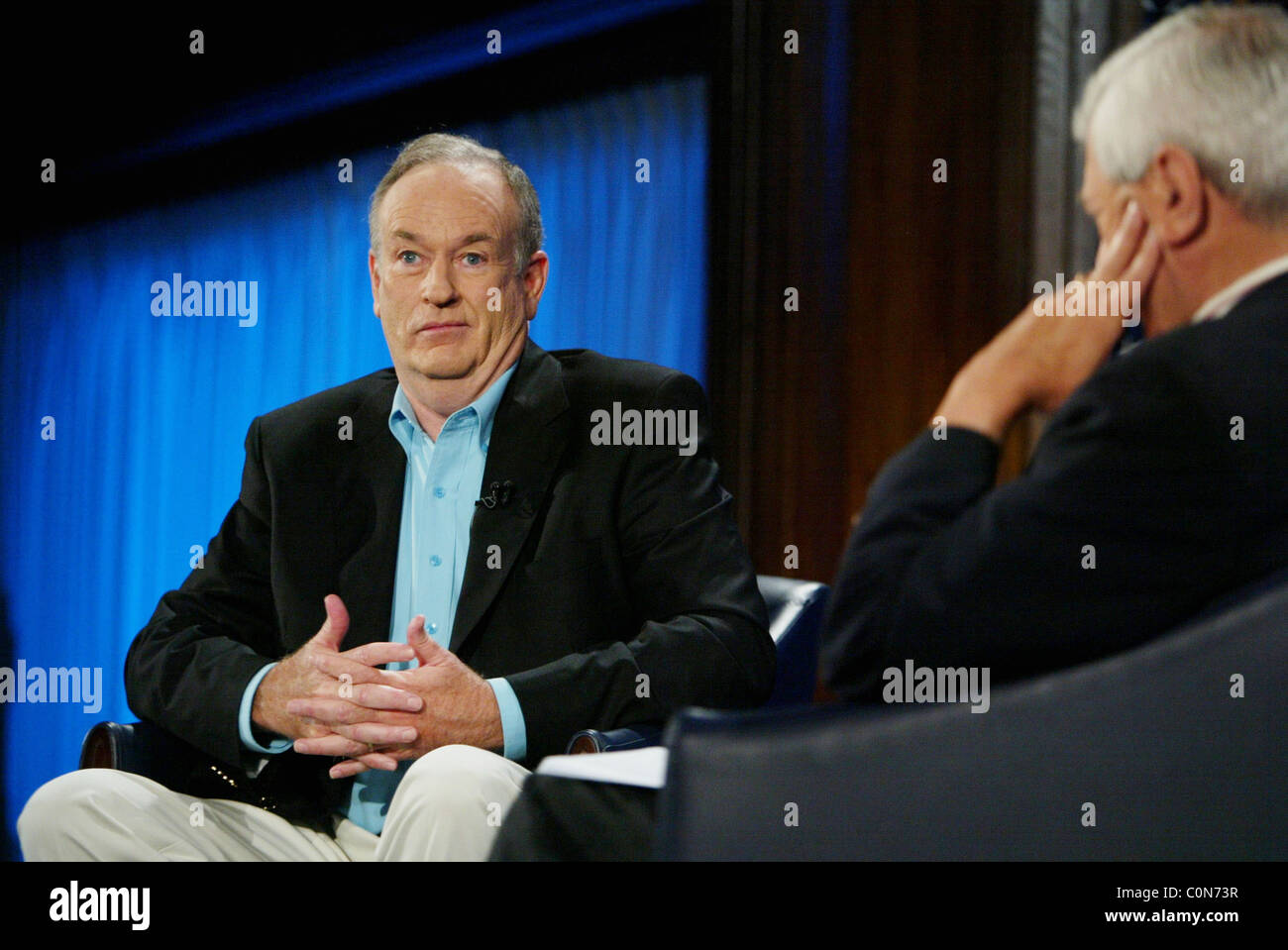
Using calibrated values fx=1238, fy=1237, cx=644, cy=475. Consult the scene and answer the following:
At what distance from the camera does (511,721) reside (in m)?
1.85

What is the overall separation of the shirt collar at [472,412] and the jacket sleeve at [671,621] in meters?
0.26

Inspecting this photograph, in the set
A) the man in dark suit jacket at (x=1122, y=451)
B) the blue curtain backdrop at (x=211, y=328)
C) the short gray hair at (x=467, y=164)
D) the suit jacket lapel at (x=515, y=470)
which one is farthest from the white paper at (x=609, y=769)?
the blue curtain backdrop at (x=211, y=328)

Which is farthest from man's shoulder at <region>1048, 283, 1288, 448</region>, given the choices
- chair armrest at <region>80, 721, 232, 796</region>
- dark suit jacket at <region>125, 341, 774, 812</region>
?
chair armrest at <region>80, 721, 232, 796</region>

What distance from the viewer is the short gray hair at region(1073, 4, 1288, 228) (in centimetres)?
150

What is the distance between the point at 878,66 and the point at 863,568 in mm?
1633

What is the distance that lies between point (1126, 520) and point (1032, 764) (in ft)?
0.90

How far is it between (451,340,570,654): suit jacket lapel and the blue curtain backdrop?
65 cm

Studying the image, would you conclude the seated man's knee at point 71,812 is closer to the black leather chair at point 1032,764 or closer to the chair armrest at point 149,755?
the chair armrest at point 149,755

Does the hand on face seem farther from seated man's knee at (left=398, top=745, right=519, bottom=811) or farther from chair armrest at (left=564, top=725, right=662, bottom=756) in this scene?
seated man's knee at (left=398, top=745, right=519, bottom=811)

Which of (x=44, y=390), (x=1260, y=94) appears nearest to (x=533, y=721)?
(x=1260, y=94)

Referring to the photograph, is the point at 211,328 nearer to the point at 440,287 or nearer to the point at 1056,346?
the point at 440,287

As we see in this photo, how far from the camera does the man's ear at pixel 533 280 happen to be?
7.14 feet

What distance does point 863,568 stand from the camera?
1.40 meters

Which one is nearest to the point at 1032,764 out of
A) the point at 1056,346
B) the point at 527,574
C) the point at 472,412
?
the point at 1056,346
